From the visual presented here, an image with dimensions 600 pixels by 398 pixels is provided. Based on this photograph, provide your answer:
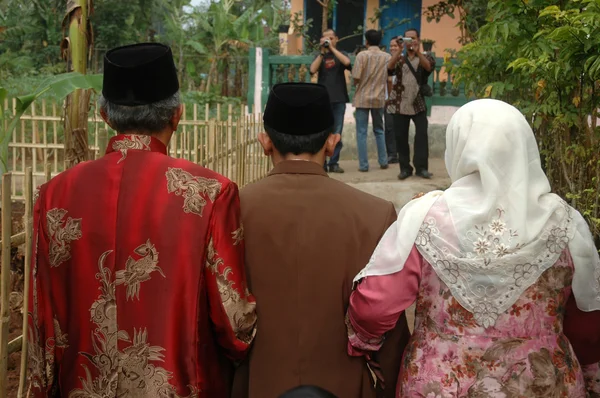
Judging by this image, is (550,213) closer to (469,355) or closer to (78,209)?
(469,355)

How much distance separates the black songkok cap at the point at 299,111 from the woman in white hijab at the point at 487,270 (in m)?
0.43

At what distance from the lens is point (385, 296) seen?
2.40 m

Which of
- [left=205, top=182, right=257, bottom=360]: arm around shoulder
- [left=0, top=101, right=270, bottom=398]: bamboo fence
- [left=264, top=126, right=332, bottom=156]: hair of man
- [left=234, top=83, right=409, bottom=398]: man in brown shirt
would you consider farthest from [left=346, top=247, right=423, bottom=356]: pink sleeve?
[left=0, top=101, right=270, bottom=398]: bamboo fence

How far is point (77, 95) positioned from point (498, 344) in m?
3.28

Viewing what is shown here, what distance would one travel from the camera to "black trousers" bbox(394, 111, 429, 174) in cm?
869

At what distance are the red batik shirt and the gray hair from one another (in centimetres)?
6

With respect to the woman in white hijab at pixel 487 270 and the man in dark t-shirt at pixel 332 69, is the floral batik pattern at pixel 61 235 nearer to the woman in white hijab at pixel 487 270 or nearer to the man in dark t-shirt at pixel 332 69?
the woman in white hijab at pixel 487 270

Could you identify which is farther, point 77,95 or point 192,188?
point 77,95

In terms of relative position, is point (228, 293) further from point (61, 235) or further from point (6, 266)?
point (6, 266)

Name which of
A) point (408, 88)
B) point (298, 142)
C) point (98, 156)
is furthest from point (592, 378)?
point (408, 88)

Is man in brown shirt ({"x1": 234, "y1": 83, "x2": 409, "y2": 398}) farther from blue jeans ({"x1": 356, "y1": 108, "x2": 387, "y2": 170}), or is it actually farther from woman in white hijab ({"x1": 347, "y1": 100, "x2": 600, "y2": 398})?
blue jeans ({"x1": 356, "y1": 108, "x2": 387, "y2": 170})

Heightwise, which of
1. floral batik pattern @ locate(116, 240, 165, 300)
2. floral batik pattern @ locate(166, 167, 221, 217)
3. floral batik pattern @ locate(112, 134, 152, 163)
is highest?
floral batik pattern @ locate(112, 134, 152, 163)

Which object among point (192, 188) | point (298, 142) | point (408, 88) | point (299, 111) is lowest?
point (192, 188)

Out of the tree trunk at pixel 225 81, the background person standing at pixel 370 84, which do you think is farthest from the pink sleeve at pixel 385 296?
the tree trunk at pixel 225 81
